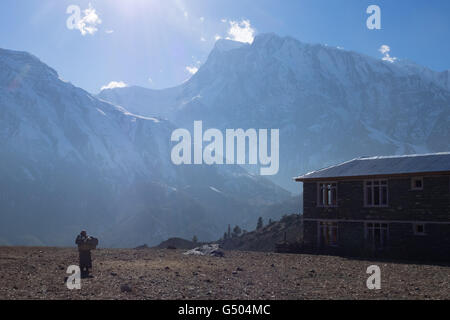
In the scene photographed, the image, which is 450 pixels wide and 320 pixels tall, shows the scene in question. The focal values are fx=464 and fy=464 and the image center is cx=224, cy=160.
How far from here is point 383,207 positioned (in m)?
31.2

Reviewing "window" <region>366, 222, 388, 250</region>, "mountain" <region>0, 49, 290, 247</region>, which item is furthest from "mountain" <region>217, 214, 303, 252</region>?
"mountain" <region>0, 49, 290, 247</region>

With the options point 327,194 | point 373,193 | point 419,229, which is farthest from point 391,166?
point 327,194

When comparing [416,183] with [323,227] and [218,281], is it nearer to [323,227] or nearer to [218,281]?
[323,227]

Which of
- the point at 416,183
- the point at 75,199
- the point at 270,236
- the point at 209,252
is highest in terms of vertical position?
the point at 75,199

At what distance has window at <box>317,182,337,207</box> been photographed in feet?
113

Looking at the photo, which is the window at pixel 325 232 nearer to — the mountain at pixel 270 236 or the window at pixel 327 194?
the window at pixel 327 194

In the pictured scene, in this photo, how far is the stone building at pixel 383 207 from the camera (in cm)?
2877

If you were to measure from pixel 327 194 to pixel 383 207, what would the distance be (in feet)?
17.2

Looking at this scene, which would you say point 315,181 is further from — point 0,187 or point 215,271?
point 0,187

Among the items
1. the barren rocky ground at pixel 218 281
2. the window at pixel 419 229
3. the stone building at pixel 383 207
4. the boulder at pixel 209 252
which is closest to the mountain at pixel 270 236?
the stone building at pixel 383 207

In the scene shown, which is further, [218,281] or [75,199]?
[75,199]

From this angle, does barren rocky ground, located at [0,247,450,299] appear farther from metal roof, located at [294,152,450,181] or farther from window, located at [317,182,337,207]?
window, located at [317,182,337,207]

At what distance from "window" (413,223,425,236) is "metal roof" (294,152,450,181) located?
3422 mm
